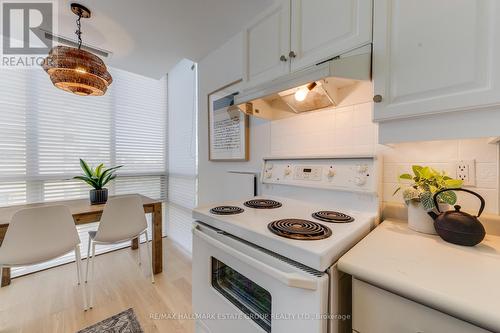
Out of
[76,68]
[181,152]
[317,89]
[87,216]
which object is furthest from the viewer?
[181,152]

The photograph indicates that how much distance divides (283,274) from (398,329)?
1.03 feet

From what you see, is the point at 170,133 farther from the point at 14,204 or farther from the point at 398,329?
the point at 398,329

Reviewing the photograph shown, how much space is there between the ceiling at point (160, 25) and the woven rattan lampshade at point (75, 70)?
37 centimetres

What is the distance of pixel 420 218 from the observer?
842 millimetres

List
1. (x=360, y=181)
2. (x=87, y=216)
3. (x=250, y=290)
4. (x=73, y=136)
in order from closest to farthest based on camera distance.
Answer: (x=250, y=290) → (x=360, y=181) → (x=87, y=216) → (x=73, y=136)

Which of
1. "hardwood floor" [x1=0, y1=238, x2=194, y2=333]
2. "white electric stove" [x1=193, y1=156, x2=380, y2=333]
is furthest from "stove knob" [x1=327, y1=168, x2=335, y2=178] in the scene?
"hardwood floor" [x1=0, y1=238, x2=194, y2=333]

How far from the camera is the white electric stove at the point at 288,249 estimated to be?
0.61 meters

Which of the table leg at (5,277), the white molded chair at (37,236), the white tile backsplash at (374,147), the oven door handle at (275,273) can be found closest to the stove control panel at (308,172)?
the white tile backsplash at (374,147)

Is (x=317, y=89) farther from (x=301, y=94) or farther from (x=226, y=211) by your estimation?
(x=226, y=211)

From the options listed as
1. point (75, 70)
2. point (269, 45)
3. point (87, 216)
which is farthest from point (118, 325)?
point (269, 45)

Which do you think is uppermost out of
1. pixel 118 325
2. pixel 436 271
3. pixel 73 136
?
pixel 73 136

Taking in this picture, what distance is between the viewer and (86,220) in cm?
184

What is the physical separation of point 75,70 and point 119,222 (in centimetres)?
129

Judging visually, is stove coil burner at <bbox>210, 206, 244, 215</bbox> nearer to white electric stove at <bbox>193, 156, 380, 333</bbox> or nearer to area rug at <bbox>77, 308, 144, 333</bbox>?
white electric stove at <bbox>193, 156, 380, 333</bbox>
